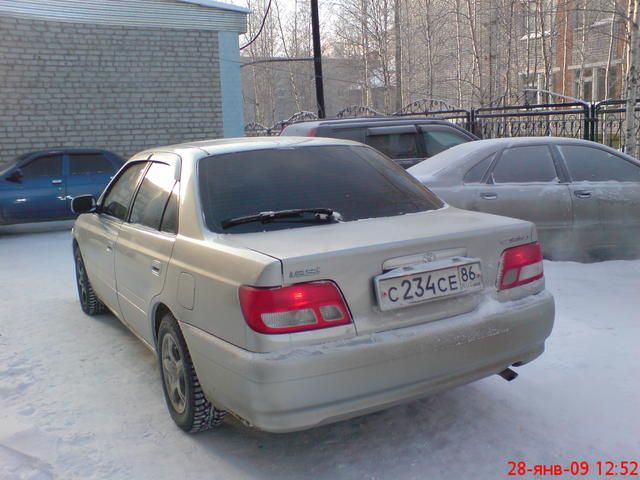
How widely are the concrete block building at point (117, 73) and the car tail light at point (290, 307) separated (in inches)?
483

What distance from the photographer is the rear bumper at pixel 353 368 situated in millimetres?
2391

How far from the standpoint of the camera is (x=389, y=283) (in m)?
2.57

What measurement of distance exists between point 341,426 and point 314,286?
3.43 feet

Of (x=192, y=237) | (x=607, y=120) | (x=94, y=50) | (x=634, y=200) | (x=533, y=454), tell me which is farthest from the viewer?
(x=94, y=50)

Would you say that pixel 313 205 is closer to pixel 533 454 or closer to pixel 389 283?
pixel 389 283

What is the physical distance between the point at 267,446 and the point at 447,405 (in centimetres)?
101

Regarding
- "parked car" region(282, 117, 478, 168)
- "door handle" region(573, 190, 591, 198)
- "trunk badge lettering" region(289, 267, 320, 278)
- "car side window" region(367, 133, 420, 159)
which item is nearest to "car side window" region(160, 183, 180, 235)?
"trunk badge lettering" region(289, 267, 320, 278)

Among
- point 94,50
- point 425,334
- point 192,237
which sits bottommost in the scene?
point 425,334

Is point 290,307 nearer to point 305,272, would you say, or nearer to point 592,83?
point 305,272

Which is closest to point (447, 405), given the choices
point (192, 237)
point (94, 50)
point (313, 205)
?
point (313, 205)

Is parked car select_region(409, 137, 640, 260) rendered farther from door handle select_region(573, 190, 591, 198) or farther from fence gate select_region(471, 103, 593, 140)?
fence gate select_region(471, 103, 593, 140)

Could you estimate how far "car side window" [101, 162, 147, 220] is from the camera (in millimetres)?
4137

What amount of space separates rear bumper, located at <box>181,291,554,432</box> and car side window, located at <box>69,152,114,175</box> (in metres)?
8.93

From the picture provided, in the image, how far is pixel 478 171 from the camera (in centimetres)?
625
